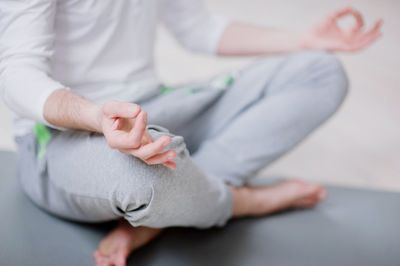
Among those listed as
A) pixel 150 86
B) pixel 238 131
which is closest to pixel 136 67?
pixel 150 86

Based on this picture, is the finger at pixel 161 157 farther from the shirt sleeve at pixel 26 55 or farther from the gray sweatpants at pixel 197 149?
the shirt sleeve at pixel 26 55

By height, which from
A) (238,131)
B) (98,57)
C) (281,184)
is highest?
(98,57)

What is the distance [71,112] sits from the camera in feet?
2.47

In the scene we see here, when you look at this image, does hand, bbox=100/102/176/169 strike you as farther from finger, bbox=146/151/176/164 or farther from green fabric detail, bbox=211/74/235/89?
green fabric detail, bbox=211/74/235/89

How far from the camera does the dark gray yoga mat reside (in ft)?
2.88

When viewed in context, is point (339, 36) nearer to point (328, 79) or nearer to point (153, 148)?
point (328, 79)

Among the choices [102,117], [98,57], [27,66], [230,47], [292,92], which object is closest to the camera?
[102,117]

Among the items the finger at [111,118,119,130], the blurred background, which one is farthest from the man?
the blurred background

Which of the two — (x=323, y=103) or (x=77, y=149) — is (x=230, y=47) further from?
(x=77, y=149)

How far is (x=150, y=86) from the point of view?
3.50ft

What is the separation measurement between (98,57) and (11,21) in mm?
184

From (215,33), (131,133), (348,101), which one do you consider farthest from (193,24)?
(348,101)

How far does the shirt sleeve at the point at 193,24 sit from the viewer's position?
1225 millimetres

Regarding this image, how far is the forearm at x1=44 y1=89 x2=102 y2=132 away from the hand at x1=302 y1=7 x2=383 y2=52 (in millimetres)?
616
